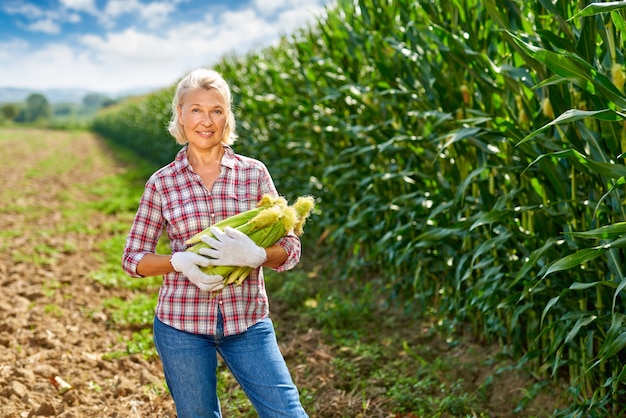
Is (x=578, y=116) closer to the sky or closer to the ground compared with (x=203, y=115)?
closer to the ground

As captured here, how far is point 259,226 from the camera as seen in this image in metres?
2.04

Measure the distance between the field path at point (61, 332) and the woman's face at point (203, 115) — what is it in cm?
179

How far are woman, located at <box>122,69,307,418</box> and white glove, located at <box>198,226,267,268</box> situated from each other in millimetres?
51

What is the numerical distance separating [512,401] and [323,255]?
318 cm

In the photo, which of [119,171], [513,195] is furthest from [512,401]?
[119,171]

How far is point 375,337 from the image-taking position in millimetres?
4391

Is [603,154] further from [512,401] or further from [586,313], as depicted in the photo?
[512,401]

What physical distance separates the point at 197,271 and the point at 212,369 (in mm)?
424

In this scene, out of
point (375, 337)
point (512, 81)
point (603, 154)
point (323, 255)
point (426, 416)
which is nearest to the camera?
point (603, 154)

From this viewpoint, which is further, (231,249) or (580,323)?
(580,323)

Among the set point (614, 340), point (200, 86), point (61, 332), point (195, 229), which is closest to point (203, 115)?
point (200, 86)

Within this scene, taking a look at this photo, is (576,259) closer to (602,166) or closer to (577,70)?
(602,166)

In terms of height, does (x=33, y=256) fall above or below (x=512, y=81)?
below

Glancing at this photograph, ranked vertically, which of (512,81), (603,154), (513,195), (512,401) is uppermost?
(512,81)
